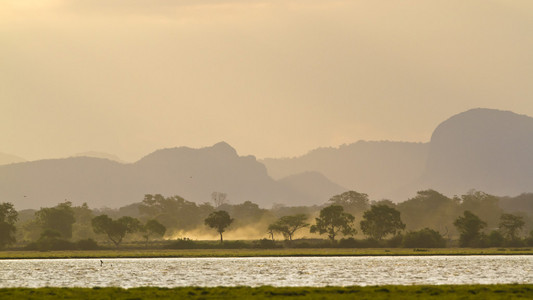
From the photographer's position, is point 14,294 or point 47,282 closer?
point 14,294

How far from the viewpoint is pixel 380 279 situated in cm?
10900

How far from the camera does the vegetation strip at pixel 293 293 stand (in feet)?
251

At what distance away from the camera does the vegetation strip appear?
251ft

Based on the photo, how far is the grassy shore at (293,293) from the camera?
76438mm

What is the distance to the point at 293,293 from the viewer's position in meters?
78.9

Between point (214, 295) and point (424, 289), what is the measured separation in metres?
20.0

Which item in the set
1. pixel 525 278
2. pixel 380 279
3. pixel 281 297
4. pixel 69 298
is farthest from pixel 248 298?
pixel 525 278

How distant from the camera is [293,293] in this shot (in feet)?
259

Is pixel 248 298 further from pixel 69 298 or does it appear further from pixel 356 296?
pixel 69 298

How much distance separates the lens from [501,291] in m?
80.4

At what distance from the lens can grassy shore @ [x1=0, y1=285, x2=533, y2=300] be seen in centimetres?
7644

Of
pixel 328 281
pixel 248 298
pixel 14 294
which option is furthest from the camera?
pixel 328 281

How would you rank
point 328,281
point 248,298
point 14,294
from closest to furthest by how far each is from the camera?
point 248,298, point 14,294, point 328,281

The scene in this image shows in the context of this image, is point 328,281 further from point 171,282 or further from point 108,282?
point 108,282
